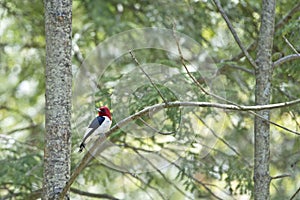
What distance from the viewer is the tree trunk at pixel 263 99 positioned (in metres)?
2.60

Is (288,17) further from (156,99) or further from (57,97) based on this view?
(57,97)

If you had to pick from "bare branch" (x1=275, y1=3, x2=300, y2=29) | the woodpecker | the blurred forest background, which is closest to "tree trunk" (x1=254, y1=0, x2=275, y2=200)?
the blurred forest background

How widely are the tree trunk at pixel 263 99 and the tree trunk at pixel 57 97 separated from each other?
3.19 feet

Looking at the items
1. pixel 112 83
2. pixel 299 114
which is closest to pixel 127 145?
pixel 112 83

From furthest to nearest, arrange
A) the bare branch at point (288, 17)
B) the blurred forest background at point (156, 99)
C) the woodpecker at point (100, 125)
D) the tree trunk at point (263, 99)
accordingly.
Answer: the blurred forest background at point (156, 99), the bare branch at point (288, 17), the tree trunk at point (263, 99), the woodpecker at point (100, 125)

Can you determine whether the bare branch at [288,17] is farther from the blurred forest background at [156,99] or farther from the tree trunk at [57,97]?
the tree trunk at [57,97]

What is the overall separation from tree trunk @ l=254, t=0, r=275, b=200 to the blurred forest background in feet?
0.82

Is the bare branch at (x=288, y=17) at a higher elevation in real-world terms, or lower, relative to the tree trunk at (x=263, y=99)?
higher

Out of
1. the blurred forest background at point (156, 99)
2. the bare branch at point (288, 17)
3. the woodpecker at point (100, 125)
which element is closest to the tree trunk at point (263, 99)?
the blurred forest background at point (156, 99)

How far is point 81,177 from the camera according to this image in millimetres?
4078

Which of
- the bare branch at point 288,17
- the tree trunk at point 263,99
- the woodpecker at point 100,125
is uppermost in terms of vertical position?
the bare branch at point 288,17

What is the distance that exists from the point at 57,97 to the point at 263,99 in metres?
1.05

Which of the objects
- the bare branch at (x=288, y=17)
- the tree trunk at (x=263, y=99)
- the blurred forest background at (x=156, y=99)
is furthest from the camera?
the blurred forest background at (x=156, y=99)

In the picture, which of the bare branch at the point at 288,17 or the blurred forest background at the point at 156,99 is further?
the blurred forest background at the point at 156,99
